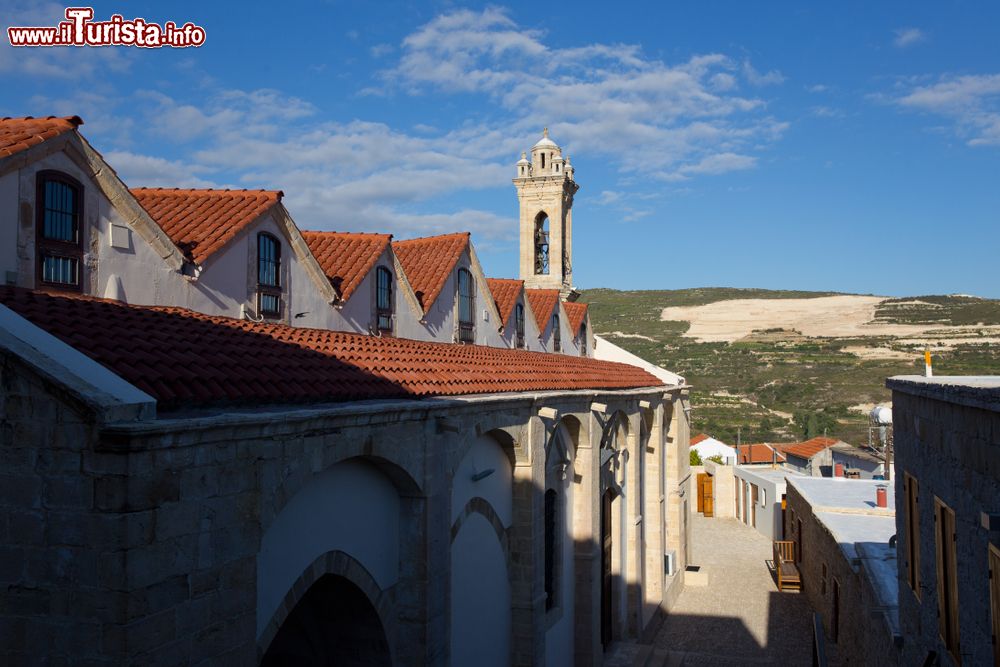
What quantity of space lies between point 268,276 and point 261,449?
277 inches

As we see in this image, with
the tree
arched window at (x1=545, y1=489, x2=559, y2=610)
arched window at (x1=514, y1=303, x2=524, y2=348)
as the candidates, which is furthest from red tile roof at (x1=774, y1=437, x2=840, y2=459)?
arched window at (x1=545, y1=489, x2=559, y2=610)

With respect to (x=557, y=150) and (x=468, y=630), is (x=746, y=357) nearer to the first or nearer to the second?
(x=557, y=150)

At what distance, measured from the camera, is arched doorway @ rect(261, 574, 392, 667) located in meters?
8.57

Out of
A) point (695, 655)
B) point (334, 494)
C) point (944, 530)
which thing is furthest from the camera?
point (695, 655)

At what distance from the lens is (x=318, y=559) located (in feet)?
24.6

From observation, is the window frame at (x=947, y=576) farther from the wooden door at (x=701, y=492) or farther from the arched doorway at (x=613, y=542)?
the wooden door at (x=701, y=492)

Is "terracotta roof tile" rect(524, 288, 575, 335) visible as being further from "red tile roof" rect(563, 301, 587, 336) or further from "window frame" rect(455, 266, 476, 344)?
"window frame" rect(455, 266, 476, 344)

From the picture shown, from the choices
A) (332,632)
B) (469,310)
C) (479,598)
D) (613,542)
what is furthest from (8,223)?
(613,542)

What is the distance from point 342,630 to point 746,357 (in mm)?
79410

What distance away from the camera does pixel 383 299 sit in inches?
631

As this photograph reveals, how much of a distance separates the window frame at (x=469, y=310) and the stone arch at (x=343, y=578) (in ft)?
34.6

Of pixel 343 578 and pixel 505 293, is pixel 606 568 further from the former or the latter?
pixel 343 578

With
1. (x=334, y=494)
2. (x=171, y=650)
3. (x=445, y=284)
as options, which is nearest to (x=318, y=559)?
(x=334, y=494)

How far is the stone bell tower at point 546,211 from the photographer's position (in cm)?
2848
